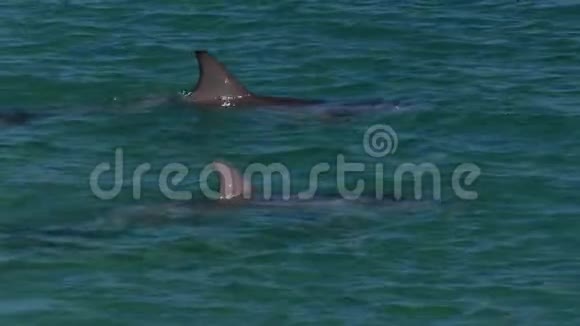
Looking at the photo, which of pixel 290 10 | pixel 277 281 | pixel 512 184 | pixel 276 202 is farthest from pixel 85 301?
pixel 290 10

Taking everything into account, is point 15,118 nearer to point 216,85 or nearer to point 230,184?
point 216,85

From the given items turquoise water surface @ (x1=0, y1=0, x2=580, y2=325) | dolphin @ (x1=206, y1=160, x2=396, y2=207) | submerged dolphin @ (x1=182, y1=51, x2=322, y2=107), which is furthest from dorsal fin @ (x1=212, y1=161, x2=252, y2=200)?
submerged dolphin @ (x1=182, y1=51, x2=322, y2=107)

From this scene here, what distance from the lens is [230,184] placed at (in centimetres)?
1341

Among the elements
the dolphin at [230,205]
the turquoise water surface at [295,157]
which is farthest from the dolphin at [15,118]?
the dolphin at [230,205]

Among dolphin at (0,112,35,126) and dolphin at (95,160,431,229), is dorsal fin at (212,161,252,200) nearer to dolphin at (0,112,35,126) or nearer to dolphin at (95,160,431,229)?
dolphin at (95,160,431,229)

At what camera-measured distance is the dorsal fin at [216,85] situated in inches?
646

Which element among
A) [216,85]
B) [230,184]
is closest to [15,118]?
[216,85]

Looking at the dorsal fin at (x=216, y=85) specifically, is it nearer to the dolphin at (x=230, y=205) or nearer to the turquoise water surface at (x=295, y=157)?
the turquoise water surface at (x=295, y=157)

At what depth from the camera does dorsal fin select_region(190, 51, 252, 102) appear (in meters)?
16.4

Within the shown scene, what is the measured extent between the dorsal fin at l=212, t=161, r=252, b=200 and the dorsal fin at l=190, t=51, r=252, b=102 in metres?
2.90

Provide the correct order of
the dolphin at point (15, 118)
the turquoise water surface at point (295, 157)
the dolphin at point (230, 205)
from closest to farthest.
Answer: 1. the turquoise water surface at point (295, 157)
2. the dolphin at point (230, 205)
3. the dolphin at point (15, 118)

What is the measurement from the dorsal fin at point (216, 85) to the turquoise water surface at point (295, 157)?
0.92 feet

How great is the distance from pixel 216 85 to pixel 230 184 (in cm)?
324

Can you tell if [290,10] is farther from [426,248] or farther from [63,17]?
[426,248]
